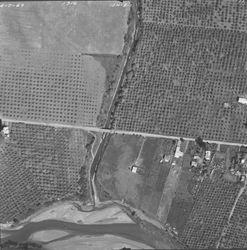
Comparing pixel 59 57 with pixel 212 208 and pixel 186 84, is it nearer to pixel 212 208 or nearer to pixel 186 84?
Result: pixel 186 84

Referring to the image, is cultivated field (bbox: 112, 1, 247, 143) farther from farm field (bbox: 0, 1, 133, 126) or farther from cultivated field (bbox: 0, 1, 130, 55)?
cultivated field (bbox: 0, 1, 130, 55)

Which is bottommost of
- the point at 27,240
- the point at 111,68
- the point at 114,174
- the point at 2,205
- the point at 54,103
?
the point at 27,240

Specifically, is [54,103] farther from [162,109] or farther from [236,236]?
[236,236]

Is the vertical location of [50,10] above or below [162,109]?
above

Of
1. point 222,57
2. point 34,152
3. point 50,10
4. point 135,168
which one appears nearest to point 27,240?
point 34,152

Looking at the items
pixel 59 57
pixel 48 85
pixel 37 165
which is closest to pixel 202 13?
pixel 59 57
